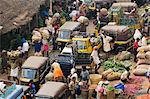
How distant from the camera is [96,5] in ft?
112

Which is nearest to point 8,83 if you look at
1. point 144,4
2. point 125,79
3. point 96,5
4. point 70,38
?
point 125,79

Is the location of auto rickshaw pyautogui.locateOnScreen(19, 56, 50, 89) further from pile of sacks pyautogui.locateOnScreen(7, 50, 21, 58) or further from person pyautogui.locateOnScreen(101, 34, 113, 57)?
person pyautogui.locateOnScreen(101, 34, 113, 57)

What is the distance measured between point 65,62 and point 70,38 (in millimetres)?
3862

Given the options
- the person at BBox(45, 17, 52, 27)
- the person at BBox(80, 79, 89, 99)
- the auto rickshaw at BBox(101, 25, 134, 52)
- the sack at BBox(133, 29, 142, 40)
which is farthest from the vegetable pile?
the person at BBox(45, 17, 52, 27)

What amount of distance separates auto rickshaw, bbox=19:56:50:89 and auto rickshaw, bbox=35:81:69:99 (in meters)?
Answer: 1.80

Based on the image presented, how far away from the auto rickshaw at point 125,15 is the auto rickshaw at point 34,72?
785cm

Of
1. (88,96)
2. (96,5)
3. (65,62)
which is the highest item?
(96,5)

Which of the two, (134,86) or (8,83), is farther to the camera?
(134,86)

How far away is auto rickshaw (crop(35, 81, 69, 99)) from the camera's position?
20.2m

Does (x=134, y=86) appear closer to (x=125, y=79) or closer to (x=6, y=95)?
(x=125, y=79)

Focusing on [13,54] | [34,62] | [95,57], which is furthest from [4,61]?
[95,57]

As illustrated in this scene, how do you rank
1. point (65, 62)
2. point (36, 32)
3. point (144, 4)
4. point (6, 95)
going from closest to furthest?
1. point (6, 95)
2. point (65, 62)
3. point (36, 32)
4. point (144, 4)

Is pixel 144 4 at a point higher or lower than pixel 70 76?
higher

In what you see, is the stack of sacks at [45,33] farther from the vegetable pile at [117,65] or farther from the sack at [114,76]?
the sack at [114,76]
